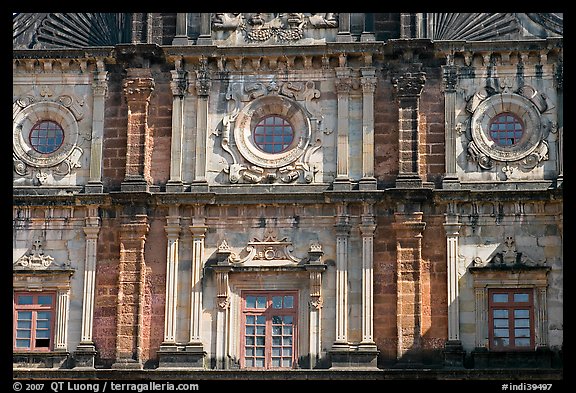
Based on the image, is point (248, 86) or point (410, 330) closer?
point (410, 330)

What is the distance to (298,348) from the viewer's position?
3002 centimetres

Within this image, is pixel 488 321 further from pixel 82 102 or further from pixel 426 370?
pixel 82 102

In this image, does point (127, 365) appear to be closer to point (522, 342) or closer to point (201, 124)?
point (201, 124)

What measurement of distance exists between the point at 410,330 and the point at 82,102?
30.5ft

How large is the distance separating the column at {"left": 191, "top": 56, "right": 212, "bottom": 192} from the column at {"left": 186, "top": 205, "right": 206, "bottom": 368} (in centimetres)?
64

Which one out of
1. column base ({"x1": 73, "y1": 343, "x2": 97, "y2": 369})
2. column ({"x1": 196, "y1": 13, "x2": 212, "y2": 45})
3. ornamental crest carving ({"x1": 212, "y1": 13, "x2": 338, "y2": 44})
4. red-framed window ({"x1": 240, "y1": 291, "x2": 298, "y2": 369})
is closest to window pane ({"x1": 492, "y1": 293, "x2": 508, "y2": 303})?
red-framed window ({"x1": 240, "y1": 291, "x2": 298, "y2": 369})

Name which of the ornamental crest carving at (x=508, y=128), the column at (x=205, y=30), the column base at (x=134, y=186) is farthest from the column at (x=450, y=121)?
the column base at (x=134, y=186)

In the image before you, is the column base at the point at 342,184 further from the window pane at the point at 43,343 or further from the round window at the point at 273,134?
the window pane at the point at 43,343

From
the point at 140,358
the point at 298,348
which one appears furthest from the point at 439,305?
the point at 140,358

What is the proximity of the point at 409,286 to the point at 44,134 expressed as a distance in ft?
30.3

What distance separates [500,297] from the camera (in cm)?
2997

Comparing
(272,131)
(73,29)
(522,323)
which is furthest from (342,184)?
(73,29)

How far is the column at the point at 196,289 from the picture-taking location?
29.9 m

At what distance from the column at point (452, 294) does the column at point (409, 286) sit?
23.1 inches
